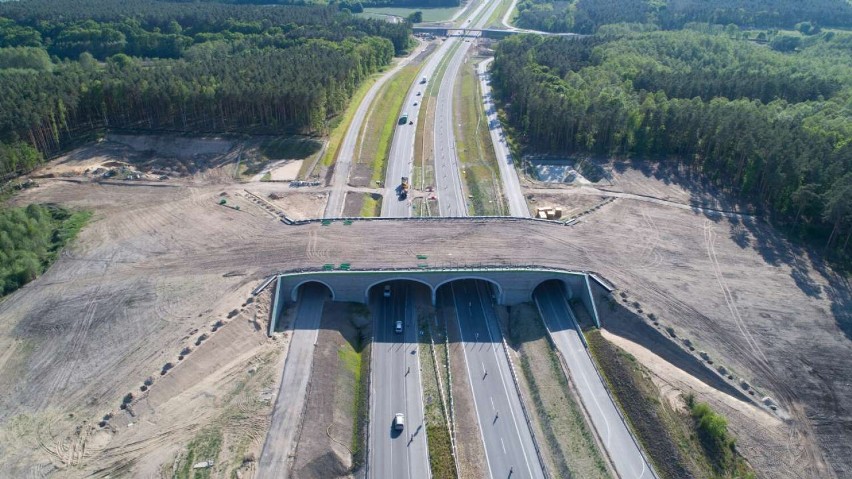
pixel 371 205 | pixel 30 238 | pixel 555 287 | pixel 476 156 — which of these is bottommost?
pixel 555 287

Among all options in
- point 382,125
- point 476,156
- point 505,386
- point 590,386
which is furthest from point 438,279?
point 382,125

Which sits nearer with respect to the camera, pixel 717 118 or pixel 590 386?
pixel 590 386

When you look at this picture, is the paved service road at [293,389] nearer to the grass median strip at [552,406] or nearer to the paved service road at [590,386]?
the grass median strip at [552,406]

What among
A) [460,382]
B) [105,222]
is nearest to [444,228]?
[460,382]

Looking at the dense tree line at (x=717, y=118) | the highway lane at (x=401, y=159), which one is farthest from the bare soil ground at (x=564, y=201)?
the highway lane at (x=401, y=159)

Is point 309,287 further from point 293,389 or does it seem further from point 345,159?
point 345,159
